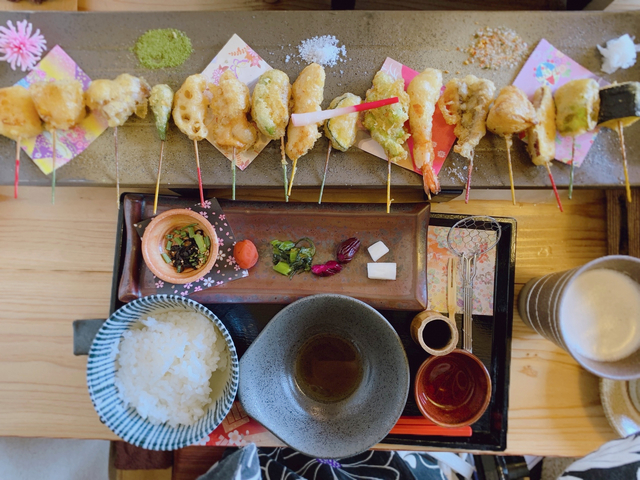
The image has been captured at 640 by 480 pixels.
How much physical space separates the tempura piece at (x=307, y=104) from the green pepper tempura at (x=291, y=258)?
1.31 ft

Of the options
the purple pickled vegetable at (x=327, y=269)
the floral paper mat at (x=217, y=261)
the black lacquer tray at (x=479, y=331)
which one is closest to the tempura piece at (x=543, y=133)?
the black lacquer tray at (x=479, y=331)

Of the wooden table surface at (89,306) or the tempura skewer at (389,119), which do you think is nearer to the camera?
the tempura skewer at (389,119)

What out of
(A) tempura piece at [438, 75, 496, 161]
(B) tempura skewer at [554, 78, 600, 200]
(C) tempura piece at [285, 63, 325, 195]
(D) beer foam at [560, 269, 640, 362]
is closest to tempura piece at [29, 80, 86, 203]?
(C) tempura piece at [285, 63, 325, 195]

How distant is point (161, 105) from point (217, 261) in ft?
2.43

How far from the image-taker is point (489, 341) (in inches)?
74.4

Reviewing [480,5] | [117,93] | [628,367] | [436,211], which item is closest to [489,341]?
[628,367]

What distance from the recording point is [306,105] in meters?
1.73

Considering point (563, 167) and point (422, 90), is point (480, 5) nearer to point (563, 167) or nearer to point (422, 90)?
point (422, 90)

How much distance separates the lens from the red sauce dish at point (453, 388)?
1.70 m

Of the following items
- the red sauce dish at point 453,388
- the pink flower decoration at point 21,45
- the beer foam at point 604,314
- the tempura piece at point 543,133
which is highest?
the pink flower decoration at point 21,45

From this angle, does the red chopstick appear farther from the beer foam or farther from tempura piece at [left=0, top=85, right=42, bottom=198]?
tempura piece at [left=0, top=85, right=42, bottom=198]

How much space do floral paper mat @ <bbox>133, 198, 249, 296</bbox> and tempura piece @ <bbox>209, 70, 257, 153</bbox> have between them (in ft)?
0.94

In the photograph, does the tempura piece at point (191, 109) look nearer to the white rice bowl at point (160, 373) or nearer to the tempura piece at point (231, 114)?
the tempura piece at point (231, 114)

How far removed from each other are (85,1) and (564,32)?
2.40m
